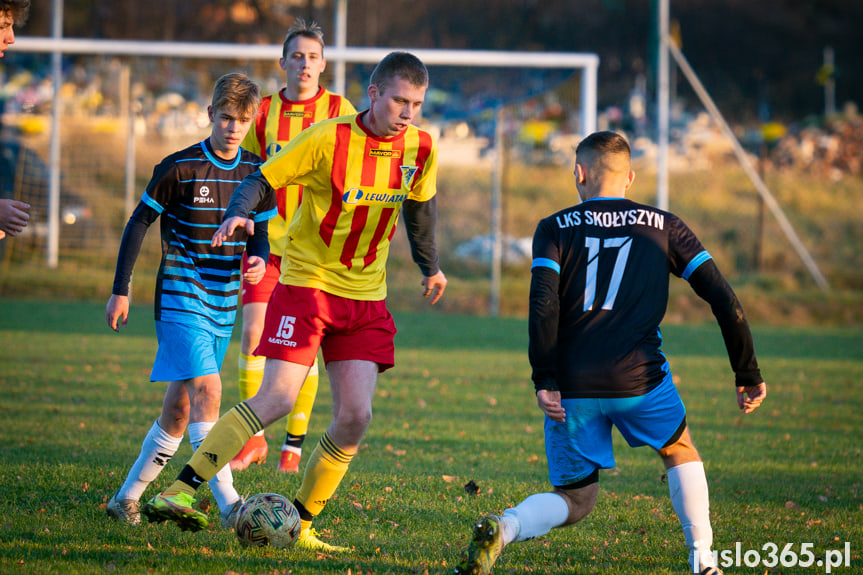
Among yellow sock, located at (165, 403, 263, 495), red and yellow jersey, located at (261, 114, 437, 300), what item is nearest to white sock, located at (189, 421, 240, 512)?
yellow sock, located at (165, 403, 263, 495)

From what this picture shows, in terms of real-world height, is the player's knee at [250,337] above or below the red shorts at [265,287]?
below

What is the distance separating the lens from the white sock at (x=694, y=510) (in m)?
3.37

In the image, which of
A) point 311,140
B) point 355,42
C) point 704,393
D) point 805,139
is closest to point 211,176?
point 311,140

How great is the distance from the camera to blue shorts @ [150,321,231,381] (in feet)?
13.0

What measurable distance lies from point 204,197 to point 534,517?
83.5 inches

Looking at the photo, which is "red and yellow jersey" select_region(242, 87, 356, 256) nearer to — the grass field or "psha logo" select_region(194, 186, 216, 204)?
"psha logo" select_region(194, 186, 216, 204)

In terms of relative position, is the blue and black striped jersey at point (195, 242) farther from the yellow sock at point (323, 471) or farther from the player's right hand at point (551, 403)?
the player's right hand at point (551, 403)

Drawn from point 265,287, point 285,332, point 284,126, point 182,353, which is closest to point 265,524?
point 285,332

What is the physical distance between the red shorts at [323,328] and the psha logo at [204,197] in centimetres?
64

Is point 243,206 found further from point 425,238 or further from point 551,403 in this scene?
point 551,403

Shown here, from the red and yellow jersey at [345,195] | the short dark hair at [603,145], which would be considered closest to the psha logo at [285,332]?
the red and yellow jersey at [345,195]

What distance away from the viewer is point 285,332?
3.70 metres

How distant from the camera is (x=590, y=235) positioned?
3.40 metres

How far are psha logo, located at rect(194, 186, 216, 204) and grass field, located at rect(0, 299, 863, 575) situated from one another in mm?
1535
